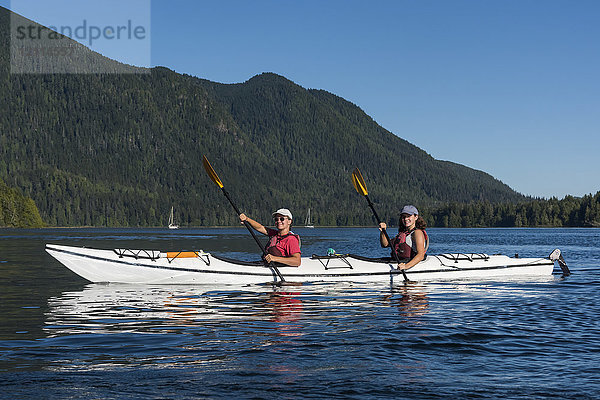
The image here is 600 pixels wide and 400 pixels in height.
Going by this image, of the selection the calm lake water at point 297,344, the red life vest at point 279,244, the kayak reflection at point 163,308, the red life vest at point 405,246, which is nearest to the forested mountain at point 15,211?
the kayak reflection at point 163,308

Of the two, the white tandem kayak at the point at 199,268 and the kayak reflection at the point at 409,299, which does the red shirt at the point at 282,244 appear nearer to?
the white tandem kayak at the point at 199,268

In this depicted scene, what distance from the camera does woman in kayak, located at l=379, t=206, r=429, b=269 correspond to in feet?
71.3

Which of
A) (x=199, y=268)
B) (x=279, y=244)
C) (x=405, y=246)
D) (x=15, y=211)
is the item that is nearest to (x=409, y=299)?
(x=405, y=246)

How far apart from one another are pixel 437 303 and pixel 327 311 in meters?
3.61

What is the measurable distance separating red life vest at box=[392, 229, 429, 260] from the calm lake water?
78.1 inches

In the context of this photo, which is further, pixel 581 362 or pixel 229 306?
pixel 229 306

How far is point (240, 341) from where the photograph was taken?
12406 millimetres

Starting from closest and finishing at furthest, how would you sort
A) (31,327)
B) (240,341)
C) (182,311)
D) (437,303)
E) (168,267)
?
1. (240,341)
2. (31,327)
3. (182,311)
4. (437,303)
5. (168,267)

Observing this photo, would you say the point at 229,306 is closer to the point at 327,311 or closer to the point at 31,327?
the point at 327,311

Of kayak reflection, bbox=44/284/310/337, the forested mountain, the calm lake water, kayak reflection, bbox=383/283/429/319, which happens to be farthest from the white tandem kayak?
the forested mountain

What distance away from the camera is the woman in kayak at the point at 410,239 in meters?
21.7

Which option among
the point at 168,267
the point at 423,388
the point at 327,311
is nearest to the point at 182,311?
the point at 327,311

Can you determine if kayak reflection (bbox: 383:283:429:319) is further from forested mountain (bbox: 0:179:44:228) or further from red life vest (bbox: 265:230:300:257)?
forested mountain (bbox: 0:179:44:228)

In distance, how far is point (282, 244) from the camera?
2147 cm
